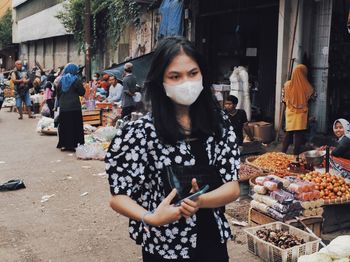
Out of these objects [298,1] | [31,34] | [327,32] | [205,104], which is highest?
[31,34]

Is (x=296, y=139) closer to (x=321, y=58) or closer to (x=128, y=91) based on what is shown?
(x=321, y=58)

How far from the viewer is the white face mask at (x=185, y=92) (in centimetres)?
209

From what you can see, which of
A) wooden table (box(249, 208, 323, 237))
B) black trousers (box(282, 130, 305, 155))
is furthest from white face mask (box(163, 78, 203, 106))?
black trousers (box(282, 130, 305, 155))

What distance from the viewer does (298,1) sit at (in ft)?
30.0

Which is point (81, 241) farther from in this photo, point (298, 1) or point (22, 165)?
point (298, 1)

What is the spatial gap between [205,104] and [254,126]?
802cm

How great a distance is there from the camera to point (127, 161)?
2.07 m

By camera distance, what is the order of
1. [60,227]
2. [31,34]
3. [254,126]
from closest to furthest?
[60,227] < [254,126] < [31,34]

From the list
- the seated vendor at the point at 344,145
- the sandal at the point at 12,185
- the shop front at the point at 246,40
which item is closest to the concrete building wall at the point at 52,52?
the shop front at the point at 246,40

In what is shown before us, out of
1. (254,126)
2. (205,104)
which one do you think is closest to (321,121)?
(254,126)

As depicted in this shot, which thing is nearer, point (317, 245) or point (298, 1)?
point (317, 245)

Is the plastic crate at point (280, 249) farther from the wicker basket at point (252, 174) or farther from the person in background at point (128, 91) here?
the person in background at point (128, 91)

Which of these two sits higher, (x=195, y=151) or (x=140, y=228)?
(x=195, y=151)

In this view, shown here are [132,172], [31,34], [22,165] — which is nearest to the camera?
[132,172]
